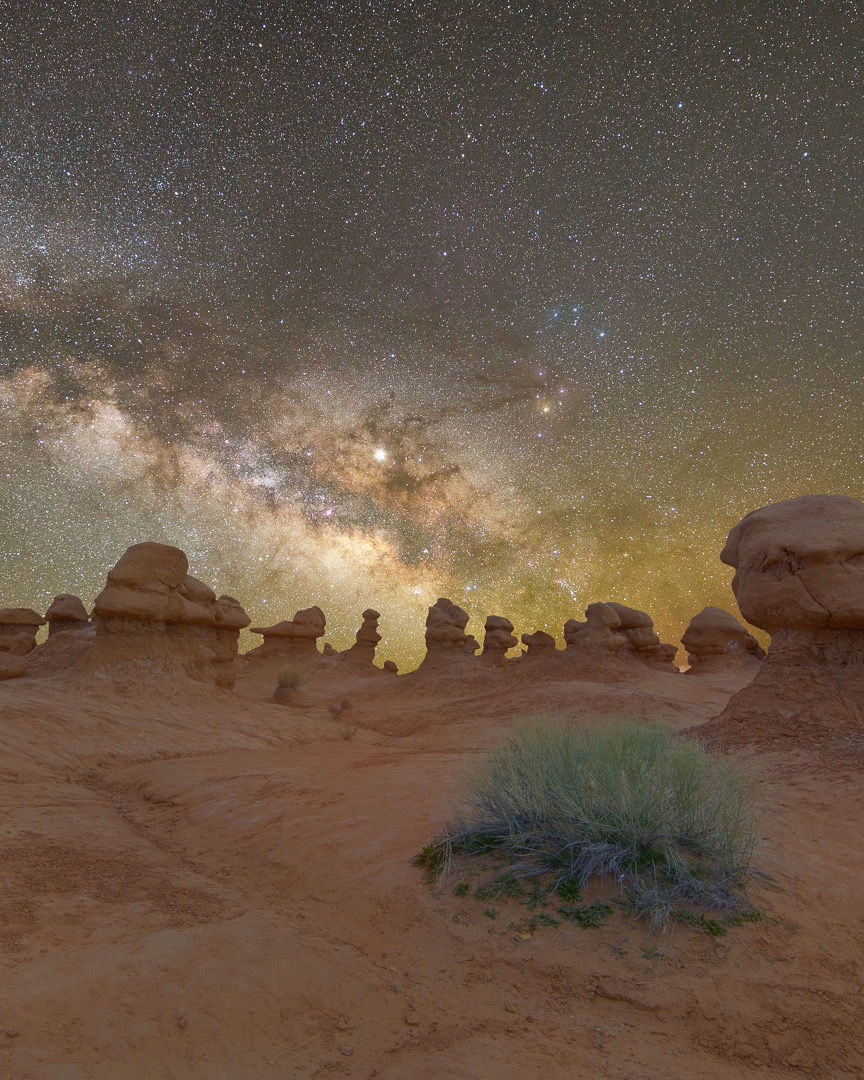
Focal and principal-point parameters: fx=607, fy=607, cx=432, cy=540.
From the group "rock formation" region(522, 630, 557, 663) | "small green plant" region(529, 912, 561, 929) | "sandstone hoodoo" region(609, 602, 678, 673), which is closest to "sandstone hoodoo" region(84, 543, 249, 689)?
"small green plant" region(529, 912, 561, 929)

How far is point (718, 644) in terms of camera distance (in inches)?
1169

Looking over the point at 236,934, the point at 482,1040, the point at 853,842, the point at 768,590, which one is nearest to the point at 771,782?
the point at 853,842

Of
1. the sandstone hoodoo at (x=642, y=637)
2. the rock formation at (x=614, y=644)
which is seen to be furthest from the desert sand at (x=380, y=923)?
the sandstone hoodoo at (x=642, y=637)

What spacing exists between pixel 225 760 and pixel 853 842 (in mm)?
9560

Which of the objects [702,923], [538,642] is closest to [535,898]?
[702,923]

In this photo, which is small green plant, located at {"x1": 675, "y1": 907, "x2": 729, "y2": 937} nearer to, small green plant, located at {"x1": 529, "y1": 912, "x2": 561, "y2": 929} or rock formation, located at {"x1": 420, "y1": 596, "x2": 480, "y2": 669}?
small green plant, located at {"x1": 529, "y1": 912, "x2": 561, "y2": 929}

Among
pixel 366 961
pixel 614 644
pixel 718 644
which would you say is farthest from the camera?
pixel 718 644

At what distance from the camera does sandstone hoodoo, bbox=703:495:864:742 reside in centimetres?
959

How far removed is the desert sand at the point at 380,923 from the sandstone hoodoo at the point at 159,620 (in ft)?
9.58

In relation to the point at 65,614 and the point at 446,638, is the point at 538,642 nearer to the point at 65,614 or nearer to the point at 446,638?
the point at 446,638

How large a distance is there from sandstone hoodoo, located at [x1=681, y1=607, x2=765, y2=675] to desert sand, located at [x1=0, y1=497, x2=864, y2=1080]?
64.0 feet

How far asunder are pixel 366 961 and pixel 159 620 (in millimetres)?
15088

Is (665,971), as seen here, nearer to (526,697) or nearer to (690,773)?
(690,773)

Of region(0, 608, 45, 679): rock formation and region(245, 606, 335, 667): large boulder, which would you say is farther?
region(245, 606, 335, 667): large boulder
